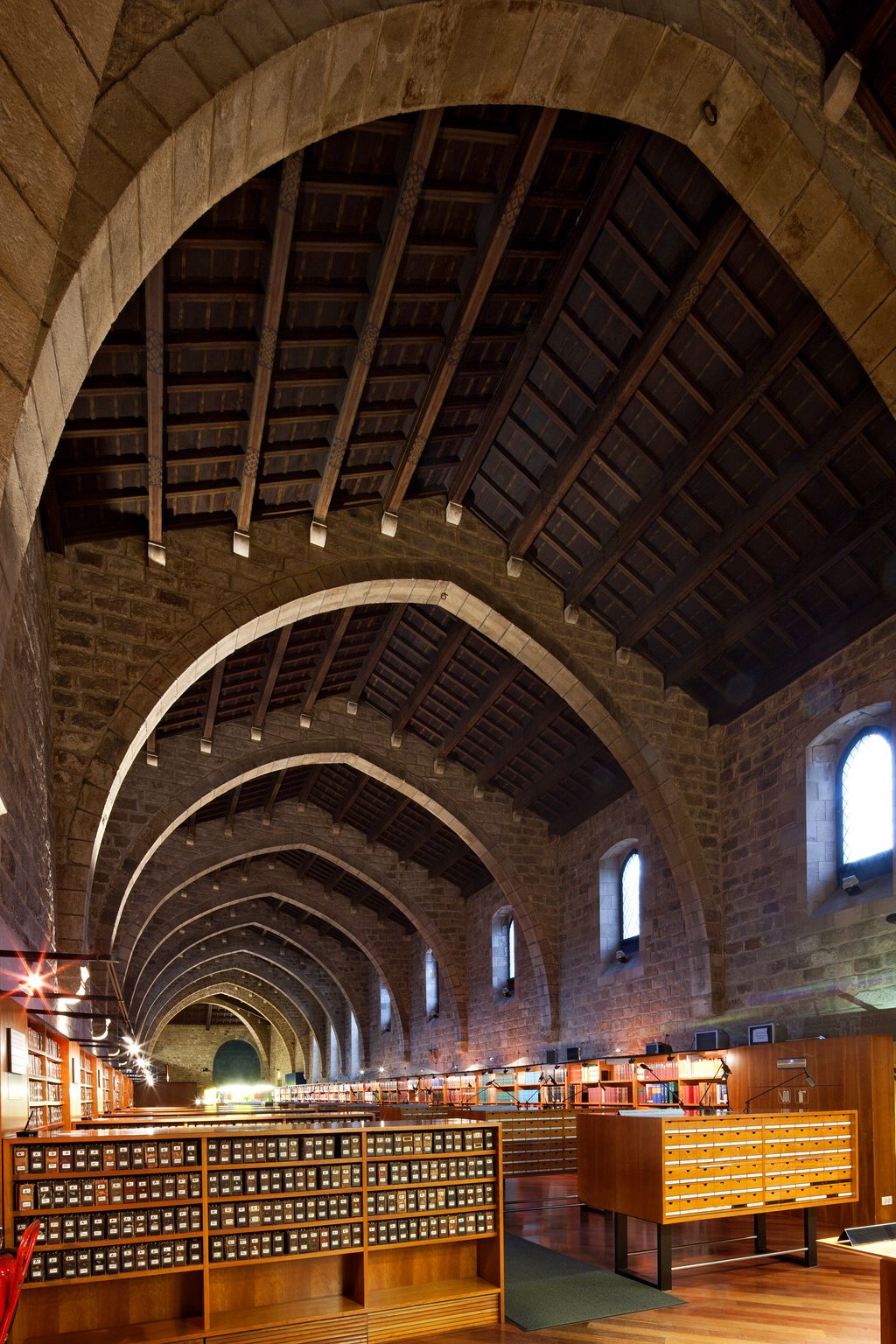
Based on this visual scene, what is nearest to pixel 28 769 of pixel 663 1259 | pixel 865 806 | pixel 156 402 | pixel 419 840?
pixel 156 402

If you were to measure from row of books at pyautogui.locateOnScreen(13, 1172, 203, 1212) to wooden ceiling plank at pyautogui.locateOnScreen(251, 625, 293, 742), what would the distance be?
764 cm

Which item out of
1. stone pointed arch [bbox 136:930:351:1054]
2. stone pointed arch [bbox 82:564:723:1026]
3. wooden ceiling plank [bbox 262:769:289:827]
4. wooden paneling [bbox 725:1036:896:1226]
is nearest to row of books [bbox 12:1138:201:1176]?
wooden paneling [bbox 725:1036:896:1226]

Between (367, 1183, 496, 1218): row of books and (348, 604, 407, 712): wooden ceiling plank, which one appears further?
(348, 604, 407, 712): wooden ceiling plank

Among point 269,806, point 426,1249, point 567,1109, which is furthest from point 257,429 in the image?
point 269,806

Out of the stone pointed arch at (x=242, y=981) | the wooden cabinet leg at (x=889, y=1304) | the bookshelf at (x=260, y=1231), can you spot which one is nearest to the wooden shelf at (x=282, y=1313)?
the bookshelf at (x=260, y=1231)

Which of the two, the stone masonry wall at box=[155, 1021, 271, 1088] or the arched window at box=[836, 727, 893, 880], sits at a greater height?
the arched window at box=[836, 727, 893, 880]

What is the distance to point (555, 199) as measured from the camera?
7711mm

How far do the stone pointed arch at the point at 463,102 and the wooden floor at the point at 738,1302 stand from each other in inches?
179

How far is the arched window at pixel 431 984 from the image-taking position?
70.3ft

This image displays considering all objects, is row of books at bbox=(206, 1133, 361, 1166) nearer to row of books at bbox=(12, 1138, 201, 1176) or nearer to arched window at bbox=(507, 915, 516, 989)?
row of books at bbox=(12, 1138, 201, 1176)

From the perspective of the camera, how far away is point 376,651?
1430 cm

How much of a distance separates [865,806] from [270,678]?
25.2 ft

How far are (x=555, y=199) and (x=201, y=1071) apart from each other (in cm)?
4095

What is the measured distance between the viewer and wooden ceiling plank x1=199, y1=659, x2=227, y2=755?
41.7ft
